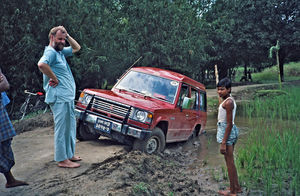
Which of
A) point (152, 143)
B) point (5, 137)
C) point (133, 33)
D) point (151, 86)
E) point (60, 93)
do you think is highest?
point (133, 33)

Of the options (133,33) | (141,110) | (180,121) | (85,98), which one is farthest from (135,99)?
(133,33)

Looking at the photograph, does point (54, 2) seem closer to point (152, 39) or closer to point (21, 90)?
point (21, 90)

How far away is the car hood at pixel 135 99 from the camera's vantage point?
6.28 metres

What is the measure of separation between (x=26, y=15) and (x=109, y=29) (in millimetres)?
4455

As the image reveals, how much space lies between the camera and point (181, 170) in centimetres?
638

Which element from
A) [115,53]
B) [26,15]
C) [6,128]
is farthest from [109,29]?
[6,128]

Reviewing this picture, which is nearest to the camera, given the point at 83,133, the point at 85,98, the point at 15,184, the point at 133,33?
the point at 15,184

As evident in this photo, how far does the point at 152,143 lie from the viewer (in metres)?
6.61

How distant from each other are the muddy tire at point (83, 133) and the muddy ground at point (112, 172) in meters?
0.20

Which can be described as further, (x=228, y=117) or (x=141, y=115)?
(x=141, y=115)

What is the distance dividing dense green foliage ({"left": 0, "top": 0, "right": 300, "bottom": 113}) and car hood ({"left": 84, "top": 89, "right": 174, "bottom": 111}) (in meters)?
6.38

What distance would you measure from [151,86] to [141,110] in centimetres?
128

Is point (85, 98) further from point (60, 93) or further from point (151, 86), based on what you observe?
point (60, 93)

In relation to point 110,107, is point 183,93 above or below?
above
